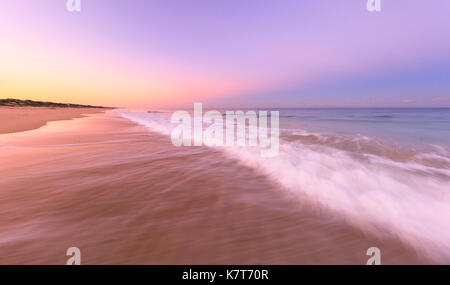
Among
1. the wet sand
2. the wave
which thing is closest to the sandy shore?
the wet sand

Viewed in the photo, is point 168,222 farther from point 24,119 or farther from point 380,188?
point 24,119

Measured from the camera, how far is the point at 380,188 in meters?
3.38

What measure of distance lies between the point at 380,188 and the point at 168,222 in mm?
4080

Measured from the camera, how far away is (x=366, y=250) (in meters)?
1.85

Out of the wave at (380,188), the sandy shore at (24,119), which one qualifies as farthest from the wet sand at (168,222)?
the sandy shore at (24,119)

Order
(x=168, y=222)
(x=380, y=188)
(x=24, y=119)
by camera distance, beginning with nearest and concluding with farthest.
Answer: (x=168, y=222) → (x=380, y=188) → (x=24, y=119)

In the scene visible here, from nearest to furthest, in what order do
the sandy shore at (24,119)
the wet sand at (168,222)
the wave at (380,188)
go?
the wet sand at (168,222) < the wave at (380,188) < the sandy shore at (24,119)

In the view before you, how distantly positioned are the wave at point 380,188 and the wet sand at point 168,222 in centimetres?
30

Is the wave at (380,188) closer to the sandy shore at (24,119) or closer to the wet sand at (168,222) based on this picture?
the wet sand at (168,222)

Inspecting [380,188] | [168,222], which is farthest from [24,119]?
[380,188]

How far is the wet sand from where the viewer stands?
176 cm

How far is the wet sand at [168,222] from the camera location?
1.76 meters

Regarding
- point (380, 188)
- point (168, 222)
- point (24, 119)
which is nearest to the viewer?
point (168, 222)
